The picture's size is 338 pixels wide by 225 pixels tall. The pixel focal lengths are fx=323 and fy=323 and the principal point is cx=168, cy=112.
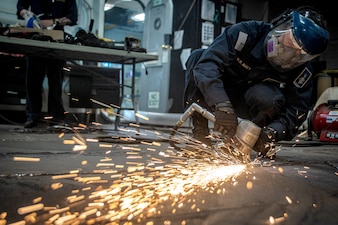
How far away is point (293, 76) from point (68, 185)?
1.55m

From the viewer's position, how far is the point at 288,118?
204 centimetres

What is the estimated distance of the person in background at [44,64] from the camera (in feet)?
10.5

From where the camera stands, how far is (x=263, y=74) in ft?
6.81

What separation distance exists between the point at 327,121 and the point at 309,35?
2299 millimetres

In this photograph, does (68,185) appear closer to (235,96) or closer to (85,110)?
Answer: (235,96)

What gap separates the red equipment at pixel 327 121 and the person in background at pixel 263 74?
67.2 inches

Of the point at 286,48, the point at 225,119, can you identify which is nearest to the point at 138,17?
the point at 286,48

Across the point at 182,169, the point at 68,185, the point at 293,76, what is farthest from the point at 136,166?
the point at 293,76

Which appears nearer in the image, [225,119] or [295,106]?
[225,119]

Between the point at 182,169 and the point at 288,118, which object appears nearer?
the point at 182,169

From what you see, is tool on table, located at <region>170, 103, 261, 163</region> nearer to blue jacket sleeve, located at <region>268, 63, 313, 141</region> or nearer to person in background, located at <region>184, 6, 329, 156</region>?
person in background, located at <region>184, 6, 329, 156</region>

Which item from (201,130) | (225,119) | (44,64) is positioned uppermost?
(44,64)

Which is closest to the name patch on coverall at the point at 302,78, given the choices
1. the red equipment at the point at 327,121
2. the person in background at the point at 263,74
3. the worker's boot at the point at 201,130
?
the person in background at the point at 263,74

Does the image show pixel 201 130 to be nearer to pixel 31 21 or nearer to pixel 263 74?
pixel 263 74
